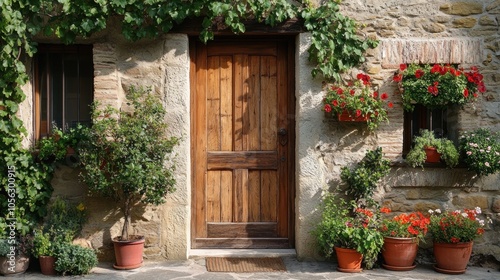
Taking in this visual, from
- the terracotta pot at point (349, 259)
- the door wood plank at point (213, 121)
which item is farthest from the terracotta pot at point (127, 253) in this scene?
the terracotta pot at point (349, 259)

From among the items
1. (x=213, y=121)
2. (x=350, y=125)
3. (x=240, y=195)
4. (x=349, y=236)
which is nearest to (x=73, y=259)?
(x=240, y=195)

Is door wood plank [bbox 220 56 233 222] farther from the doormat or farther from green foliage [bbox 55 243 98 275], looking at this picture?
green foliage [bbox 55 243 98 275]

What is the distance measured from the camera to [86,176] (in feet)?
18.6

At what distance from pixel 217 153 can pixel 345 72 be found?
1.69 m

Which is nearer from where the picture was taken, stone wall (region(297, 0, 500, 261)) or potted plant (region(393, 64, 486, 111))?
potted plant (region(393, 64, 486, 111))

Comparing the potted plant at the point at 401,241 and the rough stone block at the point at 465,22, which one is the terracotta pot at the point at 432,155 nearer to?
the potted plant at the point at 401,241

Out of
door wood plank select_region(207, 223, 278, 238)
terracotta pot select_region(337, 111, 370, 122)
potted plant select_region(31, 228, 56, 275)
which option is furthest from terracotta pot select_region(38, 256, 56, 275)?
terracotta pot select_region(337, 111, 370, 122)

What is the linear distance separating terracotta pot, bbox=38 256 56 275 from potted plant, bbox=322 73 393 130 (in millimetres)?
3159

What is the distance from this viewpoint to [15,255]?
5.52 m

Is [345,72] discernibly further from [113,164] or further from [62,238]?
[62,238]

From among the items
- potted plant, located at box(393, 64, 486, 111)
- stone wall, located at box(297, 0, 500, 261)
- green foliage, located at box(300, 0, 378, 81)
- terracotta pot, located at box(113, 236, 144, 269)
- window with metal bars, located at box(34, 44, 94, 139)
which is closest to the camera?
terracotta pot, located at box(113, 236, 144, 269)

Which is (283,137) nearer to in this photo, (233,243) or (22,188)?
(233,243)

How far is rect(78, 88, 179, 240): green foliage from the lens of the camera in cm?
554

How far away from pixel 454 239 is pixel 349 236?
1073 millimetres
